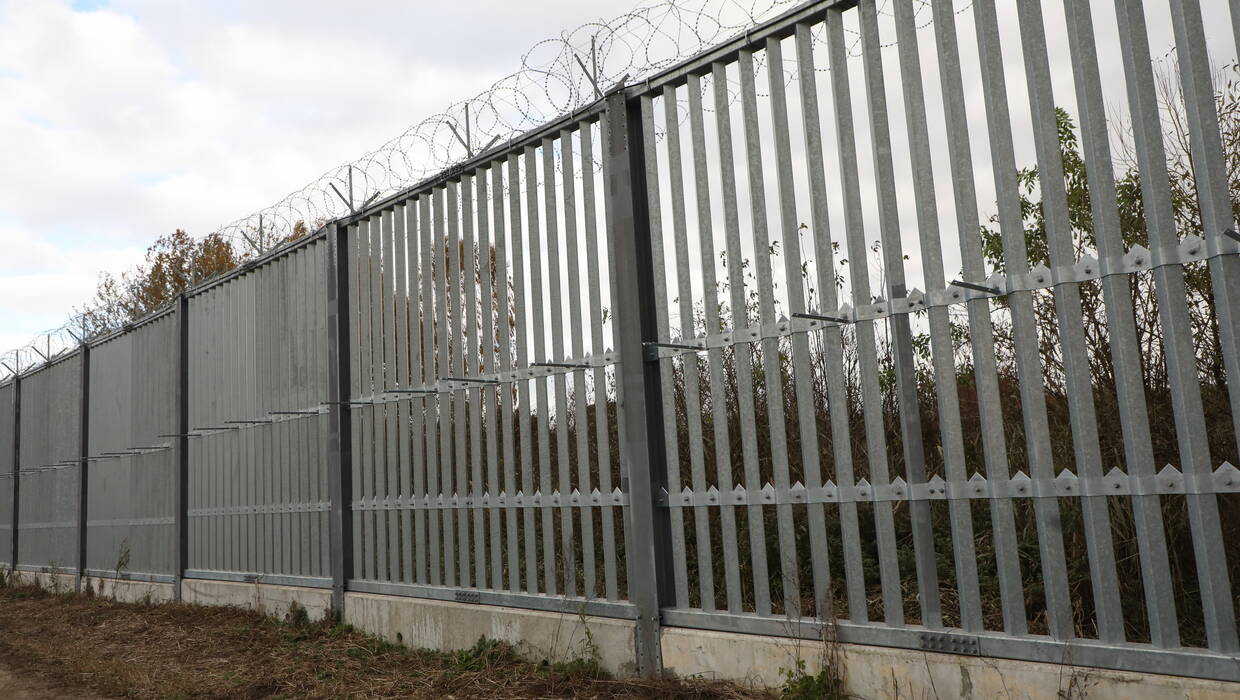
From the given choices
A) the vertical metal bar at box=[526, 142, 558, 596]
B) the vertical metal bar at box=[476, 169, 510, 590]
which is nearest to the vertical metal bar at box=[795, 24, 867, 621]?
the vertical metal bar at box=[526, 142, 558, 596]

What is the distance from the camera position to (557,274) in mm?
6566

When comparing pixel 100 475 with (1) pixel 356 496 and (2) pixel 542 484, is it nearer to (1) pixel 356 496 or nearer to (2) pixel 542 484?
(1) pixel 356 496

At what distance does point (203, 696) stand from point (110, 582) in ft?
22.9

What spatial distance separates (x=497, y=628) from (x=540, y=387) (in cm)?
159

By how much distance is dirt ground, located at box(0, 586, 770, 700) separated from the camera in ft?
19.4

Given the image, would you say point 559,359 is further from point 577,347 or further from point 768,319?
point 768,319

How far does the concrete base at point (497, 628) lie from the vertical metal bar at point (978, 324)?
2.23 metres

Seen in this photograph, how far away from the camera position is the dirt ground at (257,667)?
5918 mm

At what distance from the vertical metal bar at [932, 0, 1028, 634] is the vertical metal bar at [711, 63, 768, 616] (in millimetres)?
1196

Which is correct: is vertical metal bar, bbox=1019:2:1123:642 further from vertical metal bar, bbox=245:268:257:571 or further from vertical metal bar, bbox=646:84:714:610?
vertical metal bar, bbox=245:268:257:571

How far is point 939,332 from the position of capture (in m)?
4.48

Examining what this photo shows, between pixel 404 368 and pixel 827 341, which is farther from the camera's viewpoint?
pixel 404 368

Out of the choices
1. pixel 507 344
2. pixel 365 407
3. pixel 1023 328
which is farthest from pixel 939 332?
pixel 365 407

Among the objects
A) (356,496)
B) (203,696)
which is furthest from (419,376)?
(203,696)
